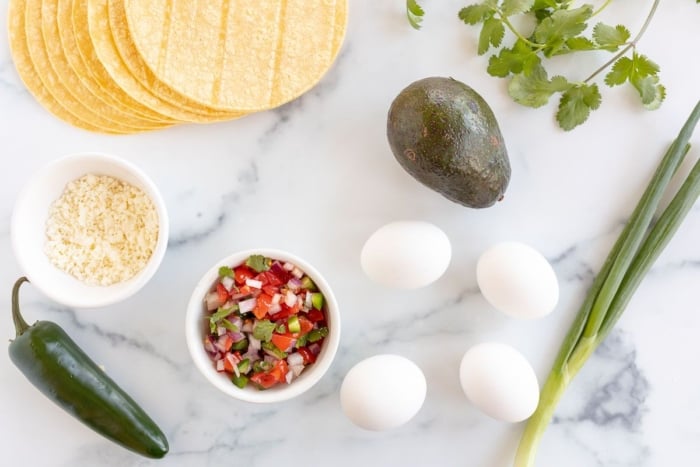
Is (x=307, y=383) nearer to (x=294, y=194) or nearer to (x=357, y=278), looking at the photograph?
(x=357, y=278)

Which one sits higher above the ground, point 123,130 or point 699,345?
point 123,130

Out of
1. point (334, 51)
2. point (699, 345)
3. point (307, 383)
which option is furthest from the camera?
point (699, 345)

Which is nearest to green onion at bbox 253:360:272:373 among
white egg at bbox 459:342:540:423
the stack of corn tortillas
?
white egg at bbox 459:342:540:423

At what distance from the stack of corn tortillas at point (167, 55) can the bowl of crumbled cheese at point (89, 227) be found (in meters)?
0.14

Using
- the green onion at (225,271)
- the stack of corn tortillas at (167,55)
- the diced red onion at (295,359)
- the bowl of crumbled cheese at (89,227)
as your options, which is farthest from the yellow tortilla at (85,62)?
the diced red onion at (295,359)

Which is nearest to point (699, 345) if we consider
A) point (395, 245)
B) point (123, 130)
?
point (395, 245)

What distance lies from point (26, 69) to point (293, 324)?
2.55 feet

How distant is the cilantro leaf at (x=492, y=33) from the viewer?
1.55 meters

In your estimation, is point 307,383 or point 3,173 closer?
point 307,383

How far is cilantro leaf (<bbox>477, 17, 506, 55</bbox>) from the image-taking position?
5.10 feet

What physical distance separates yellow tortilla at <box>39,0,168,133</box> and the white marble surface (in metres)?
0.05

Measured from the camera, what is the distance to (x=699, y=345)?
1674mm

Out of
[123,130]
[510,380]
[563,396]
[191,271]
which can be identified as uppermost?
[123,130]

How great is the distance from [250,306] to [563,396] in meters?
0.73
